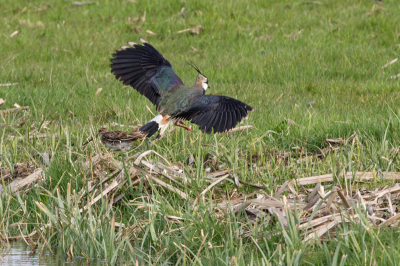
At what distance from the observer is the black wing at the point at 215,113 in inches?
189

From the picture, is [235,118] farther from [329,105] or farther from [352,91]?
[352,91]

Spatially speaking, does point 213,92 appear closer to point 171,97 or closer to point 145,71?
point 145,71

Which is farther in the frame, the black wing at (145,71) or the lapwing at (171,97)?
the black wing at (145,71)

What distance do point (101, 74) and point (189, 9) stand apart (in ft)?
11.1

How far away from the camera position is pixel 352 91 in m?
8.18

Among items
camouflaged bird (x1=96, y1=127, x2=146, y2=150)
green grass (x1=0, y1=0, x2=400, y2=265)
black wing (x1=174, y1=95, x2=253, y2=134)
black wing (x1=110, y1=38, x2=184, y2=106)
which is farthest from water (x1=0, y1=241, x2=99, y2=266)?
black wing (x1=110, y1=38, x2=184, y2=106)

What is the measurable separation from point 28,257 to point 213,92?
4792 mm

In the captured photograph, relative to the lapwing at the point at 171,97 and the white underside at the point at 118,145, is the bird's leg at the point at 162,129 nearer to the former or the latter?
the lapwing at the point at 171,97

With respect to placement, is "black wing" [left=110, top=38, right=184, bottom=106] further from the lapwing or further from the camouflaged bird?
the camouflaged bird

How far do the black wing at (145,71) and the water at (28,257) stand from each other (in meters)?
2.11

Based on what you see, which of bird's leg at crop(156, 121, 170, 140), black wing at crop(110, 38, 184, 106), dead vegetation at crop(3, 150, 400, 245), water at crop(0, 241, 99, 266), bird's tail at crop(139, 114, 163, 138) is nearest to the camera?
dead vegetation at crop(3, 150, 400, 245)

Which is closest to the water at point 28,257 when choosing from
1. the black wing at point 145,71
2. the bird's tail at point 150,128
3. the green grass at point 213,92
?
the green grass at point 213,92

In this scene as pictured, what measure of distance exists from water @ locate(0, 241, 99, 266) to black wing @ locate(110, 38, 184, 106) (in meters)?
2.11

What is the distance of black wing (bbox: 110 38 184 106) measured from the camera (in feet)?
18.3
